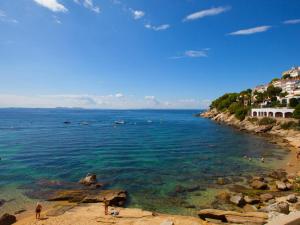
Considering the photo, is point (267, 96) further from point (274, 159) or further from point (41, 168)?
point (41, 168)

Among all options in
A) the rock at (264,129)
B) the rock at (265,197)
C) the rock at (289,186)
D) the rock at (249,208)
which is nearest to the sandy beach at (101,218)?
the rock at (249,208)

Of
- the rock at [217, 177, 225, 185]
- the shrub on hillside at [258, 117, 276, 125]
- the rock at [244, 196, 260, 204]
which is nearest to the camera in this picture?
the rock at [244, 196, 260, 204]

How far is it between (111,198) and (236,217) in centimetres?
1139

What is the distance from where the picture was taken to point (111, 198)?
22.8 metres

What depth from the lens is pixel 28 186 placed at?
89.1ft

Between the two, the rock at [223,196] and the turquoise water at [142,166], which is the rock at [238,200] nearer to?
the rock at [223,196]

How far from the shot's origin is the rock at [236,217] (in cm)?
1669

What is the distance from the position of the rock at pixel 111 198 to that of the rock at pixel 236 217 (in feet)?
25.7

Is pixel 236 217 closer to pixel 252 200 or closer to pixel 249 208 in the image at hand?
pixel 249 208

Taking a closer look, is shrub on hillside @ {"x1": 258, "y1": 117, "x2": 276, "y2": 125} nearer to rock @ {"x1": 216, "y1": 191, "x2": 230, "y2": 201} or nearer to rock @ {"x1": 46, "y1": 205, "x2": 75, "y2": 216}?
rock @ {"x1": 216, "y1": 191, "x2": 230, "y2": 201}

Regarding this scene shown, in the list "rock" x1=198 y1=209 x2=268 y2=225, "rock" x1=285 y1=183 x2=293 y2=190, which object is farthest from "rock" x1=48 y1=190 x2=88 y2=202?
"rock" x1=285 y1=183 x2=293 y2=190

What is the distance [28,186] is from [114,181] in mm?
9738

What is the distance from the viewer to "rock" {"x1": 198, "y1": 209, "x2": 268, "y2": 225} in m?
16.7

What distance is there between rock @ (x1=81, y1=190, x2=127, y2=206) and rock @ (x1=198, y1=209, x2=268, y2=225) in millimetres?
7833
